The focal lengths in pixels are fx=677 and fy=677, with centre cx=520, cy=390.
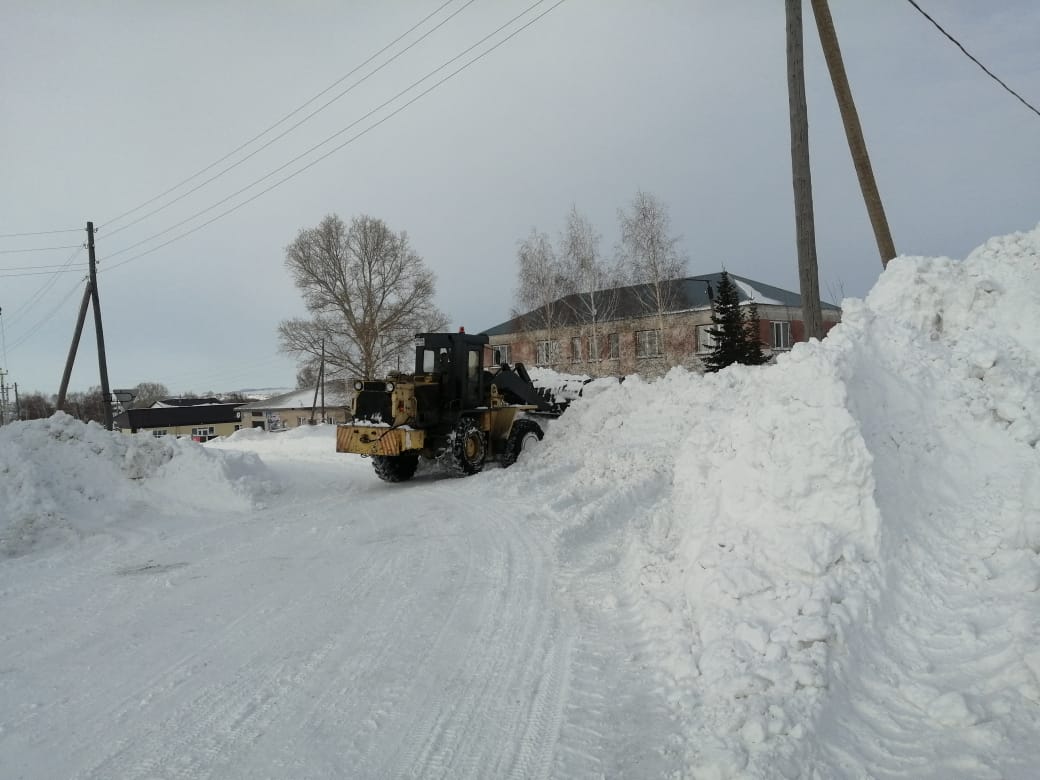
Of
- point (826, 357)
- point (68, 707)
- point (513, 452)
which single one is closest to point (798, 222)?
point (826, 357)

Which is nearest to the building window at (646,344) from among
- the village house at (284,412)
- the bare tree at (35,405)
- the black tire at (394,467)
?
the black tire at (394,467)

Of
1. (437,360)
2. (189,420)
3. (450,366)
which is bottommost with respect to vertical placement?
(189,420)

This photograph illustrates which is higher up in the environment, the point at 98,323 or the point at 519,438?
the point at 98,323

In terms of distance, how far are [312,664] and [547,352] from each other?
107 ft

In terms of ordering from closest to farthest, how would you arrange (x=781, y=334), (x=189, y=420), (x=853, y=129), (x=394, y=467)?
(x=853, y=129) → (x=394, y=467) → (x=781, y=334) → (x=189, y=420)

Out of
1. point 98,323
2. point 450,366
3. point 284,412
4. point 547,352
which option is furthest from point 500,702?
point 284,412

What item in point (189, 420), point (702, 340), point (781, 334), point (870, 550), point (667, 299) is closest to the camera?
point (870, 550)

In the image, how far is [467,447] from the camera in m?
13.1

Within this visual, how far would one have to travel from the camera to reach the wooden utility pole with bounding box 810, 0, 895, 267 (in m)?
10.7

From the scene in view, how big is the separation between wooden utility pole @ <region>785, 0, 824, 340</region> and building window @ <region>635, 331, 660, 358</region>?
940 inches

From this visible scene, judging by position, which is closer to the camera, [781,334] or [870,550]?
[870,550]

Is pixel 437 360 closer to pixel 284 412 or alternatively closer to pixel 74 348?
pixel 74 348

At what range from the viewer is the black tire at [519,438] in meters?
14.2

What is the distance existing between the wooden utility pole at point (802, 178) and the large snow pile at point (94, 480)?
9.30m
